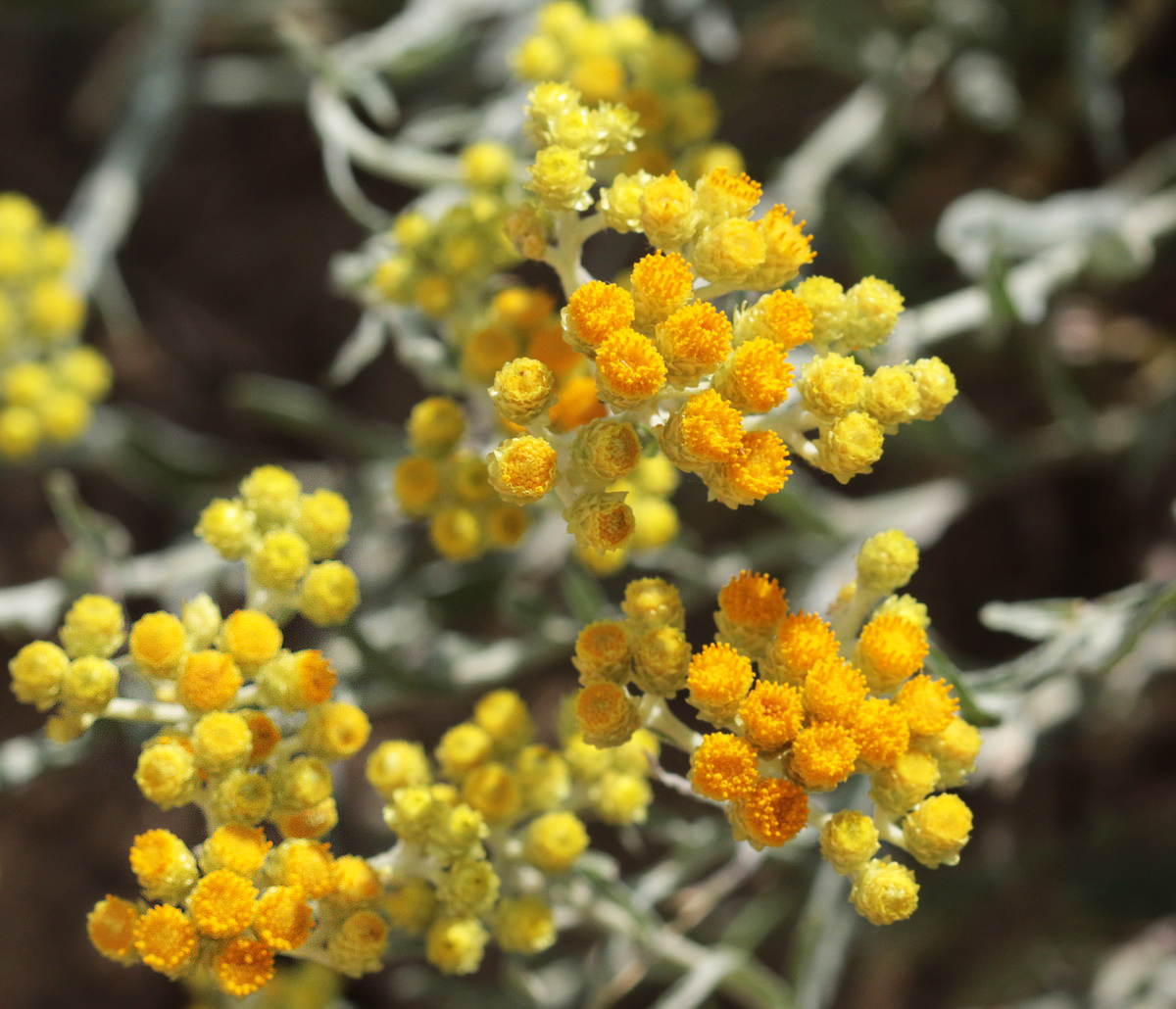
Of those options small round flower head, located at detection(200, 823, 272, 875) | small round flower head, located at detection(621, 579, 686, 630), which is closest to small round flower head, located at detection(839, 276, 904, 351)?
small round flower head, located at detection(621, 579, 686, 630)

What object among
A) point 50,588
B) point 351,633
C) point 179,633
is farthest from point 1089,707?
point 50,588

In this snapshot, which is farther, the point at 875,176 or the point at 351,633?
the point at 875,176

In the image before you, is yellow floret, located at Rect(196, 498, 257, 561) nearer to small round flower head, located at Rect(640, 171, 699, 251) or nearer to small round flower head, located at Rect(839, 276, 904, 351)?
small round flower head, located at Rect(640, 171, 699, 251)

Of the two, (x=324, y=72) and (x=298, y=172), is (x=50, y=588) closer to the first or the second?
(x=324, y=72)

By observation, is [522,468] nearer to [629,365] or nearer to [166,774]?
[629,365]

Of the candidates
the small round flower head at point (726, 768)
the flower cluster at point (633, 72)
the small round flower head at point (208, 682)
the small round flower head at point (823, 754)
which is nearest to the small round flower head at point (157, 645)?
the small round flower head at point (208, 682)

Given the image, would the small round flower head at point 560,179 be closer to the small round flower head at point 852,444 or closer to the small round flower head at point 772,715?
the small round flower head at point 852,444
